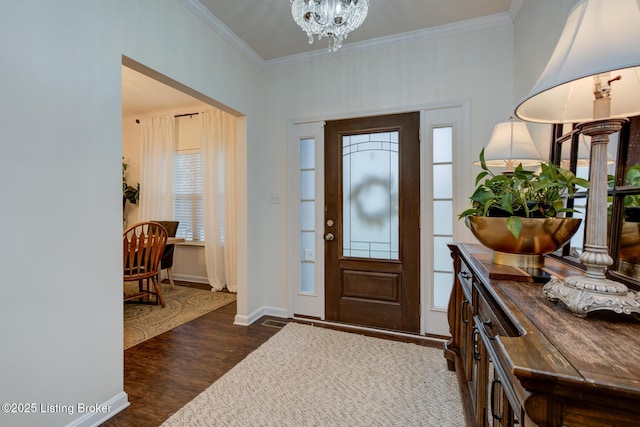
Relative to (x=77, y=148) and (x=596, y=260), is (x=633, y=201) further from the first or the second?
(x=77, y=148)

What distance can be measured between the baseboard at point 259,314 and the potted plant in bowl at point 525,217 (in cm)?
241

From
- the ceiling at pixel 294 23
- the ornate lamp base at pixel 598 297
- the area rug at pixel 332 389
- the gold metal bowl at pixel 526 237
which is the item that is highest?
the ceiling at pixel 294 23

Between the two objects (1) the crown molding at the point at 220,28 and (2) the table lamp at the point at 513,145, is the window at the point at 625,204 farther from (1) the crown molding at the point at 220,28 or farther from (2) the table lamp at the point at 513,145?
(1) the crown molding at the point at 220,28

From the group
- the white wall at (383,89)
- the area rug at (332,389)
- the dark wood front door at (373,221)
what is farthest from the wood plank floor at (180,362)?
the white wall at (383,89)

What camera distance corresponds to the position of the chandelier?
1677 millimetres

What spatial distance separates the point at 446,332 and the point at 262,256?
1.95 meters

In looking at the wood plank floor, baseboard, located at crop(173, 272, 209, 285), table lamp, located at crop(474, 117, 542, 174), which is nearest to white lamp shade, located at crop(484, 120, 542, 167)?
table lamp, located at crop(474, 117, 542, 174)

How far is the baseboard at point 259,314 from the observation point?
2.88 m

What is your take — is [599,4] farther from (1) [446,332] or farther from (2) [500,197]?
(1) [446,332]

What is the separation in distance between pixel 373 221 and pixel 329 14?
1.72 meters

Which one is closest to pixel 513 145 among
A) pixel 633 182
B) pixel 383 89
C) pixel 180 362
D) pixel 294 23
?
pixel 633 182

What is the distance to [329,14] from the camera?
169 centimetres

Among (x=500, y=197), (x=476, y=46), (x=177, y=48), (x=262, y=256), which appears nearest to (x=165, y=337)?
(x=262, y=256)

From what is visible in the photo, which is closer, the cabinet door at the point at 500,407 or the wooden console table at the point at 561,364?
the wooden console table at the point at 561,364
